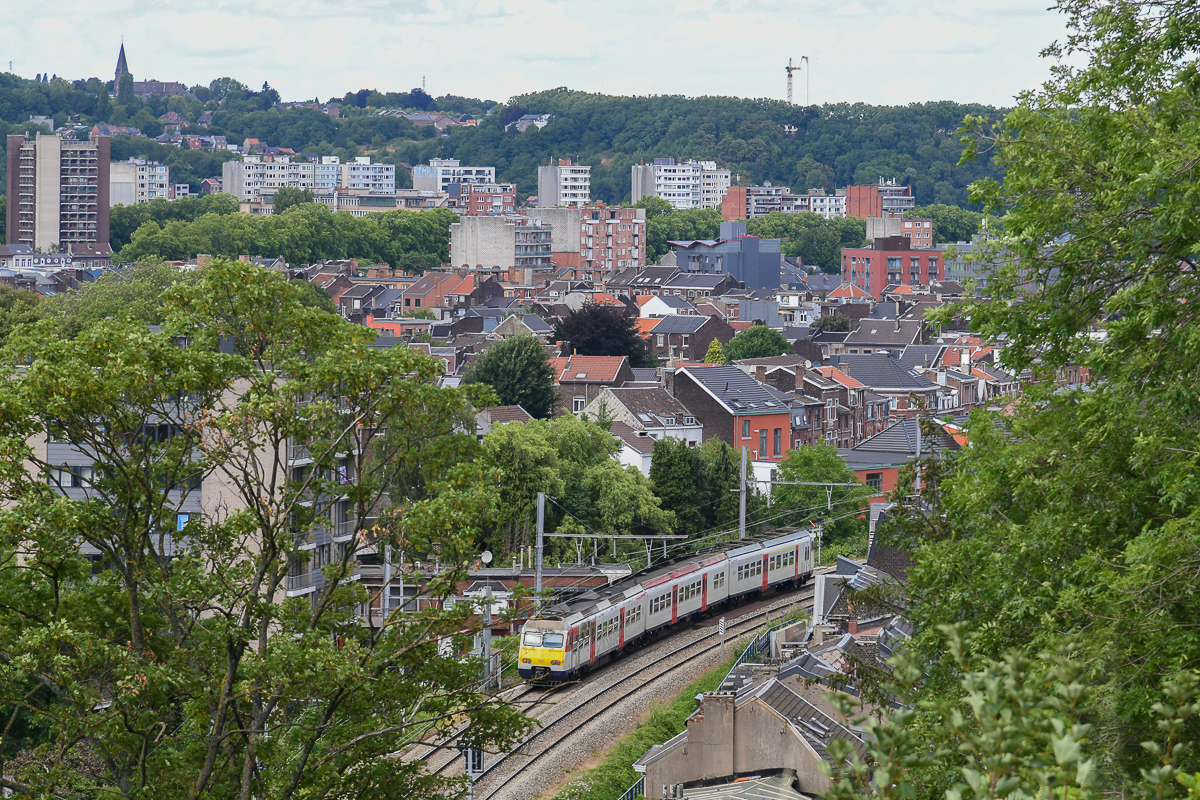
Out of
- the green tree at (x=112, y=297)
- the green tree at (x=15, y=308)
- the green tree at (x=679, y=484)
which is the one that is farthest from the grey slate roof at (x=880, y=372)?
the green tree at (x=15, y=308)

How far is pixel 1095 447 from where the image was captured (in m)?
14.3

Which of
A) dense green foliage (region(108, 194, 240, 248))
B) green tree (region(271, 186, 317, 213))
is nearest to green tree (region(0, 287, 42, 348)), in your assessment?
dense green foliage (region(108, 194, 240, 248))

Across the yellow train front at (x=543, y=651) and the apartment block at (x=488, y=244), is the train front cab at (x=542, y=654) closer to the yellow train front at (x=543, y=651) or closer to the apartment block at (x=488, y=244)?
the yellow train front at (x=543, y=651)

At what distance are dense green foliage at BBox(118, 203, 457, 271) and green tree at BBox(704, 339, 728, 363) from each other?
6339 centimetres

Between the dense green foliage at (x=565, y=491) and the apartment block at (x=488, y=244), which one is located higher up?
the apartment block at (x=488, y=244)

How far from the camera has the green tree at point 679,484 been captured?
49688 mm

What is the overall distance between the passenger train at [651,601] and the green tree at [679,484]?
536cm

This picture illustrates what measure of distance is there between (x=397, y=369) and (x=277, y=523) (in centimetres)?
202

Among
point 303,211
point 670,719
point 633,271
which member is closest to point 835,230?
point 633,271

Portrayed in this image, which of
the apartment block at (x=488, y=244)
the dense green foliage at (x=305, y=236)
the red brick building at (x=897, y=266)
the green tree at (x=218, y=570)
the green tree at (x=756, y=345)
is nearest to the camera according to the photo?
the green tree at (x=218, y=570)

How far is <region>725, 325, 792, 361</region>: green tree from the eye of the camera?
89000 mm

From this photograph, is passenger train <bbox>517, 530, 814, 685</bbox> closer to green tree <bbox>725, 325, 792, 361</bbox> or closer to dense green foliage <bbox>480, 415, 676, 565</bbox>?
dense green foliage <bbox>480, 415, 676, 565</bbox>

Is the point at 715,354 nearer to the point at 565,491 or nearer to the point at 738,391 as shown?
the point at 738,391

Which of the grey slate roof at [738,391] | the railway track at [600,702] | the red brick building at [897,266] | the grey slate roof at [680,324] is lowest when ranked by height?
the railway track at [600,702]
